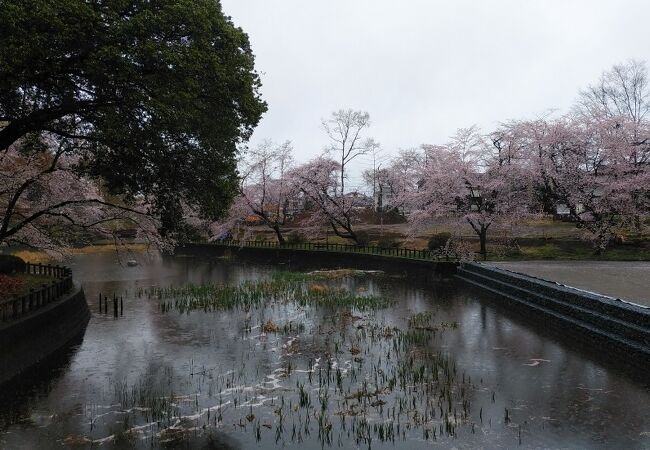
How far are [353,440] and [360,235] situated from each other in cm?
4523

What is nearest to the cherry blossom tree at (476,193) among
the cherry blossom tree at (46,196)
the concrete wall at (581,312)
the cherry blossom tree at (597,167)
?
the cherry blossom tree at (597,167)

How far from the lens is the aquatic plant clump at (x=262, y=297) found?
22.2 metres

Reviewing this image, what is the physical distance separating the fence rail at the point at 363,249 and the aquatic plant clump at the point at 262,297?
9598 mm

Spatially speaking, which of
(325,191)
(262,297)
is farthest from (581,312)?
(325,191)

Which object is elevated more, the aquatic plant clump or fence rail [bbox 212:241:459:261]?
fence rail [bbox 212:241:459:261]

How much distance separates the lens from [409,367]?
41.9 feet

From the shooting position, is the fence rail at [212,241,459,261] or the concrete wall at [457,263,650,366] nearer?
the concrete wall at [457,263,650,366]

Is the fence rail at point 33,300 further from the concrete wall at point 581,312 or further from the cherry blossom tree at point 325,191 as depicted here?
the cherry blossom tree at point 325,191

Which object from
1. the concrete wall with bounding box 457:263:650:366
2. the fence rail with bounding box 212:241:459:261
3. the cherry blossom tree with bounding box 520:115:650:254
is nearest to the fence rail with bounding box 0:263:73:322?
the concrete wall with bounding box 457:263:650:366

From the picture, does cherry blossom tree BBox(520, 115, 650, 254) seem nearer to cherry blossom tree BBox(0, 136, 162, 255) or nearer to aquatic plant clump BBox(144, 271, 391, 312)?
aquatic plant clump BBox(144, 271, 391, 312)

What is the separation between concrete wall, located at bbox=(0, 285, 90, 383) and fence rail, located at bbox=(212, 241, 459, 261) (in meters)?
23.9

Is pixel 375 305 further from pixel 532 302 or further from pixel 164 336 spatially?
pixel 164 336

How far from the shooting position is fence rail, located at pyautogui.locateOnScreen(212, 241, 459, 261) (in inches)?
1377

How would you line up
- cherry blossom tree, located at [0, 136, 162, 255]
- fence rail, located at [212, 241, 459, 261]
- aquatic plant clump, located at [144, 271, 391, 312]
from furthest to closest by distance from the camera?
fence rail, located at [212, 241, 459, 261] → aquatic plant clump, located at [144, 271, 391, 312] → cherry blossom tree, located at [0, 136, 162, 255]
